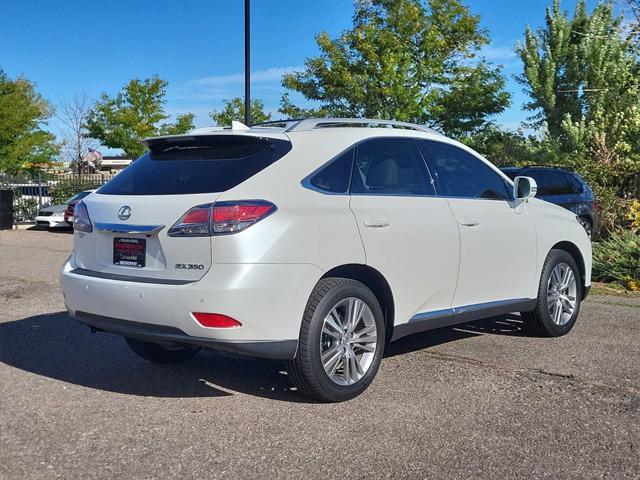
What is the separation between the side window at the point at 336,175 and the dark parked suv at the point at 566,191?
32.8 feet

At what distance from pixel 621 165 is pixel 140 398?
1663 cm

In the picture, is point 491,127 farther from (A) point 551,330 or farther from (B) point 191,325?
(B) point 191,325

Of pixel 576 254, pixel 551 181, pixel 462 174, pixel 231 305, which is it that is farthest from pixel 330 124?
pixel 551 181

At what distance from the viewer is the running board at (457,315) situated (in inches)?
198

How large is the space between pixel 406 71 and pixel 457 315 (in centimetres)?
2281

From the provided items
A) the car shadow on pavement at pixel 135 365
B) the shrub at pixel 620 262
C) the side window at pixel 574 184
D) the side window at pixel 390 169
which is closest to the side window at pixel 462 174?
the side window at pixel 390 169

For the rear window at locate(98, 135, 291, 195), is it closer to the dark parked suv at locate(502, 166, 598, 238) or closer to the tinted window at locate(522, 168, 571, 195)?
the dark parked suv at locate(502, 166, 598, 238)

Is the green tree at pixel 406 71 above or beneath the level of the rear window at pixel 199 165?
above

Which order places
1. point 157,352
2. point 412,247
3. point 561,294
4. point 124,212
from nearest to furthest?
point 124,212 → point 412,247 → point 157,352 → point 561,294

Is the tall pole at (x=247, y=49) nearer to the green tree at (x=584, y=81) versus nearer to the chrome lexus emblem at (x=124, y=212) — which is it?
the chrome lexus emblem at (x=124, y=212)

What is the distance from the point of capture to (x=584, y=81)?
1185 inches

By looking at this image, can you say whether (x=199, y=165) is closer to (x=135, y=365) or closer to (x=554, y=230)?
(x=135, y=365)

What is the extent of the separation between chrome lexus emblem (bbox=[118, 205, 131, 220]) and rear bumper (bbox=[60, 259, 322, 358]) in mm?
396

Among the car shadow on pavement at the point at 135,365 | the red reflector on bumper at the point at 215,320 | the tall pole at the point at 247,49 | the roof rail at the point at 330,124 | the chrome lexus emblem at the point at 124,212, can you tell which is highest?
the tall pole at the point at 247,49
